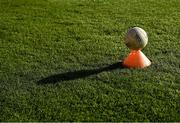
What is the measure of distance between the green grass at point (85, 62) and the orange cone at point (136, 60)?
0.10 m

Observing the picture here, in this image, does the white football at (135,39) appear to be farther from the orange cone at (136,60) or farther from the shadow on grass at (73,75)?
the shadow on grass at (73,75)

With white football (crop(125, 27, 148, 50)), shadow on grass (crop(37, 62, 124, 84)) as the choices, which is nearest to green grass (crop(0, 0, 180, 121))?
shadow on grass (crop(37, 62, 124, 84))

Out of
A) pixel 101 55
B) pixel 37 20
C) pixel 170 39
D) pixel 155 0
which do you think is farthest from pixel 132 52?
pixel 155 0

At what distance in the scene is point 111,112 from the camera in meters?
4.86

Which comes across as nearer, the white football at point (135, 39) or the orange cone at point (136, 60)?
the white football at point (135, 39)

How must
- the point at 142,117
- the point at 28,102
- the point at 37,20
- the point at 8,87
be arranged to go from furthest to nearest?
the point at 37,20 < the point at 8,87 < the point at 28,102 < the point at 142,117

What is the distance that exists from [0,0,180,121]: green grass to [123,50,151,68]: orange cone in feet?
0.33

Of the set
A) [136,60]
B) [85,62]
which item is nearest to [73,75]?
[85,62]

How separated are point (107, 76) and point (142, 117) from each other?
1.06m

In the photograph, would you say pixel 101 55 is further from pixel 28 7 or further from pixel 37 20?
pixel 28 7

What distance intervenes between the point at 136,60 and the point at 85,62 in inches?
28.3

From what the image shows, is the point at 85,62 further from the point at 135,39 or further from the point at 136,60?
the point at 135,39

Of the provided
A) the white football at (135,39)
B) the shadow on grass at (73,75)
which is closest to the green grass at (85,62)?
the shadow on grass at (73,75)

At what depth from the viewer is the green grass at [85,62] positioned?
16.3ft
